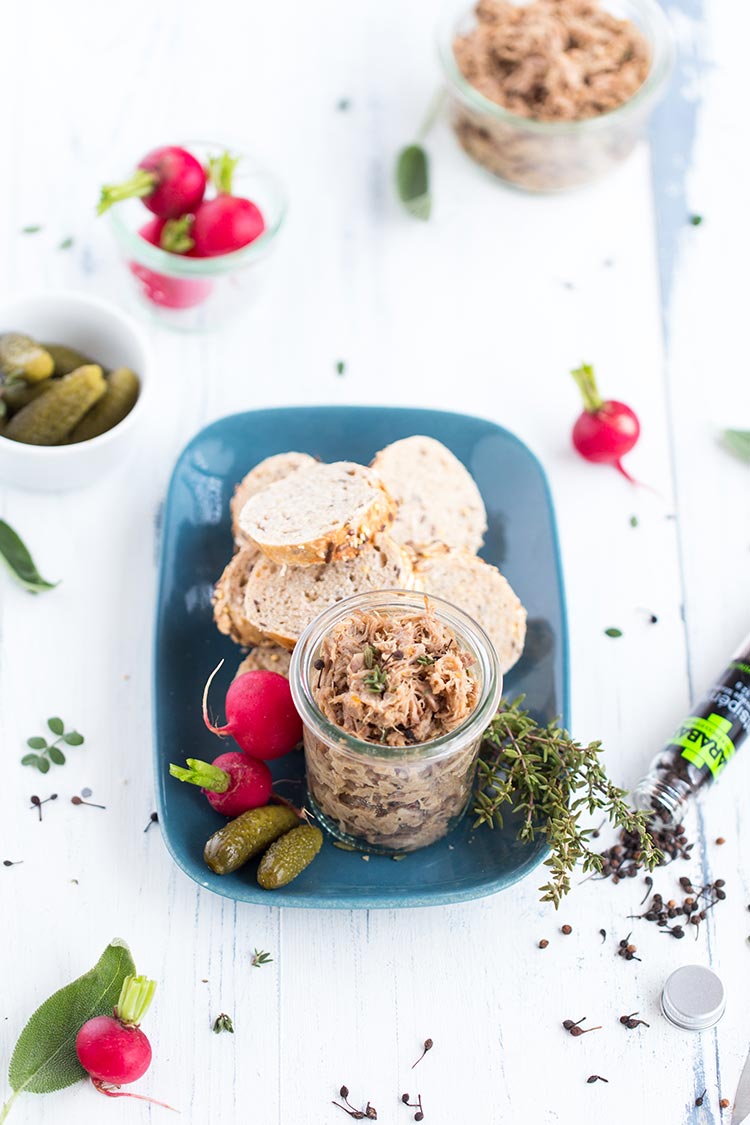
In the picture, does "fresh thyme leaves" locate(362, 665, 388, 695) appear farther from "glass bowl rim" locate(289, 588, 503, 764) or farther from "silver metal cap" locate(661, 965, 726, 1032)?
"silver metal cap" locate(661, 965, 726, 1032)

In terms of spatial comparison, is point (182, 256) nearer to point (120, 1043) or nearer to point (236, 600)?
point (236, 600)

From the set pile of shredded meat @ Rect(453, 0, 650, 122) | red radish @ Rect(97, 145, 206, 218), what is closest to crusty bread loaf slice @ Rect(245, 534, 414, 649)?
red radish @ Rect(97, 145, 206, 218)

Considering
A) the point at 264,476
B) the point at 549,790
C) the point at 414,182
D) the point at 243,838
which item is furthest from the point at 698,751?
the point at 414,182

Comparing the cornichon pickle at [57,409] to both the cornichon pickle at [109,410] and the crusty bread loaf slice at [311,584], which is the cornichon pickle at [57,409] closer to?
the cornichon pickle at [109,410]

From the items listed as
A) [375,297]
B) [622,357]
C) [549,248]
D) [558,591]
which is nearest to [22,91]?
[375,297]

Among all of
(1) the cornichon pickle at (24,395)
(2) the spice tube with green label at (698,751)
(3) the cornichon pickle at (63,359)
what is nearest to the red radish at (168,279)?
(3) the cornichon pickle at (63,359)

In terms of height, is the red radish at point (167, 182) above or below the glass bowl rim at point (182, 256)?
above

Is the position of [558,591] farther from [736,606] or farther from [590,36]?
[590,36]
